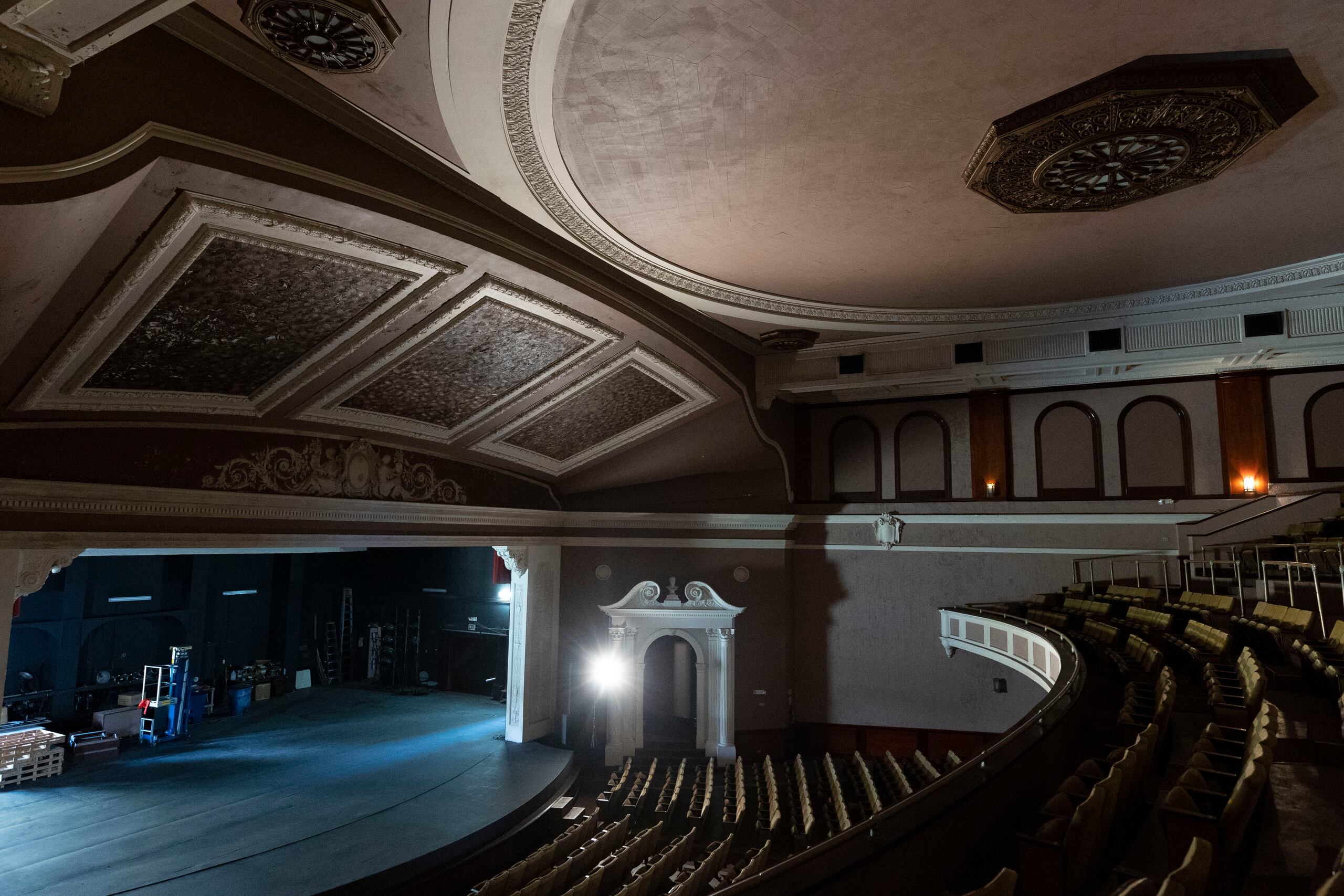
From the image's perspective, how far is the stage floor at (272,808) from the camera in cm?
705

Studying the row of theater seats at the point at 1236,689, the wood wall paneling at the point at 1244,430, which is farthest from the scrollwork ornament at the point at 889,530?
the row of theater seats at the point at 1236,689

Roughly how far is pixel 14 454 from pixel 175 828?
467 cm

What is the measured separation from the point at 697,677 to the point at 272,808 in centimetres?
630

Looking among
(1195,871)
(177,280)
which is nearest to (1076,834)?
(1195,871)

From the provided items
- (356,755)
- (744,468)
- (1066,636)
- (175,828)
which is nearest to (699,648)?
(744,468)

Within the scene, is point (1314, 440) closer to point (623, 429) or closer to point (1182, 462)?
point (1182, 462)

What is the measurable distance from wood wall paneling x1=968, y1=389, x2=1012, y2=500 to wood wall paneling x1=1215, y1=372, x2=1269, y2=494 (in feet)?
9.31

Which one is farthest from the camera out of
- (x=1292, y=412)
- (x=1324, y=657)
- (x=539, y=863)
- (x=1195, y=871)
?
(x=1292, y=412)

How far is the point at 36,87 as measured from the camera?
300cm

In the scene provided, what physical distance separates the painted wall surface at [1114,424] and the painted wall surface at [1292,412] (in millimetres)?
670

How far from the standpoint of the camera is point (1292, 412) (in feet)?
33.7

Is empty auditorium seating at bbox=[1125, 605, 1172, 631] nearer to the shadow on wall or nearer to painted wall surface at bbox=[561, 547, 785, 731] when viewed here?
the shadow on wall

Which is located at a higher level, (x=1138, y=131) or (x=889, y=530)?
(x=1138, y=131)

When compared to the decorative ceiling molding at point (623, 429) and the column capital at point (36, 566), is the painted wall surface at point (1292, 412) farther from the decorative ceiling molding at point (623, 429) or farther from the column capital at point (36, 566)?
the column capital at point (36, 566)
